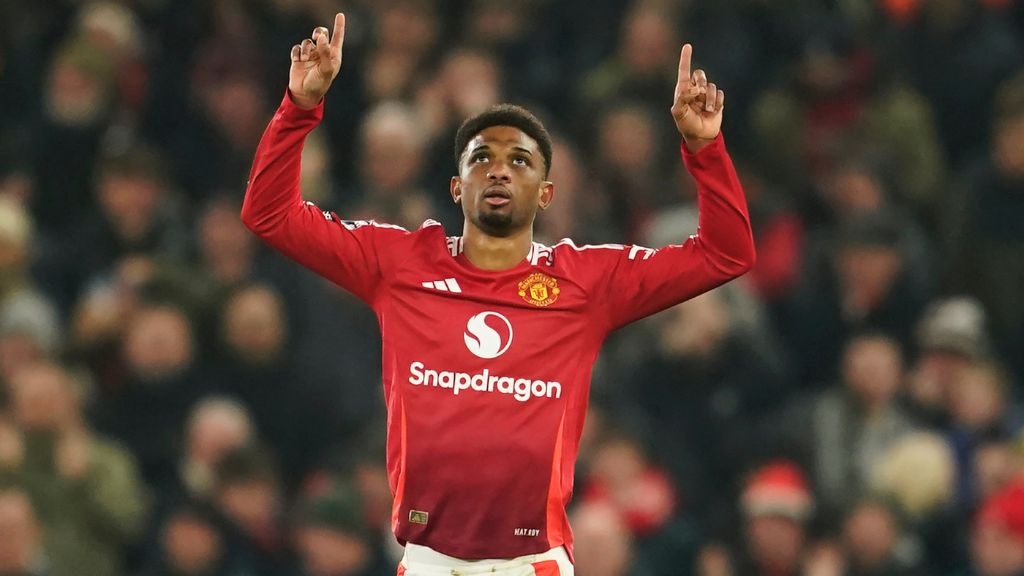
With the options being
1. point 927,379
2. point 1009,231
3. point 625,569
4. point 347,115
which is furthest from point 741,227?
point 347,115

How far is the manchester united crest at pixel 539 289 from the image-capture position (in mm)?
5840

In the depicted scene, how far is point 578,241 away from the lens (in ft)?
31.8

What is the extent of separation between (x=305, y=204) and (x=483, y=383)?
75cm

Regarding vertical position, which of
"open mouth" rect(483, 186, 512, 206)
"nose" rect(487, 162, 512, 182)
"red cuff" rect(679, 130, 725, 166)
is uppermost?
"red cuff" rect(679, 130, 725, 166)

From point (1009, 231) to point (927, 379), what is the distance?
103 centimetres

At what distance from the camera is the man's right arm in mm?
5723

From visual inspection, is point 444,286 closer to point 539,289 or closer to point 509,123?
point 539,289

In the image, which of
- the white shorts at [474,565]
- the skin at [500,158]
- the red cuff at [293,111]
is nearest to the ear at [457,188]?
the skin at [500,158]

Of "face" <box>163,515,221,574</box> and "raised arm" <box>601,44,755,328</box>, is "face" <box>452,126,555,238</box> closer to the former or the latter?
"raised arm" <box>601,44,755,328</box>

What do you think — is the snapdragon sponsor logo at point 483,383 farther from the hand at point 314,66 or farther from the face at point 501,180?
the hand at point 314,66

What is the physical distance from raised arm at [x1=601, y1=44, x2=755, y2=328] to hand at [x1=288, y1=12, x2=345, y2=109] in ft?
3.13

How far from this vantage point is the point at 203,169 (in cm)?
1076

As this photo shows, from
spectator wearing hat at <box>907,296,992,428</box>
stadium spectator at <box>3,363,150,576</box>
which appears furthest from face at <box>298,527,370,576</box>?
spectator wearing hat at <box>907,296,992,428</box>

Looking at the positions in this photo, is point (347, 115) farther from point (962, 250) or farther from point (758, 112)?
point (962, 250)
